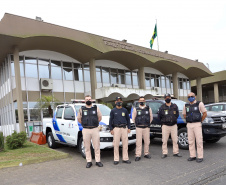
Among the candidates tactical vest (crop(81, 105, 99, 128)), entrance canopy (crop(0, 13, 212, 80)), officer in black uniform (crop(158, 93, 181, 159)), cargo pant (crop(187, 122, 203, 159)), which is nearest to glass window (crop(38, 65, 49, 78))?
entrance canopy (crop(0, 13, 212, 80))

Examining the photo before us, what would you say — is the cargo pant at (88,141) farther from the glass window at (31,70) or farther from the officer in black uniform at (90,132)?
the glass window at (31,70)

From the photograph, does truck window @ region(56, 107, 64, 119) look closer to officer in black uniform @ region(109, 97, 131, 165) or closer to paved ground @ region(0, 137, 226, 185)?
paved ground @ region(0, 137, 226, 185)

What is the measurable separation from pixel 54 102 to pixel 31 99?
189 cm

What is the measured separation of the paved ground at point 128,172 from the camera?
4.71 meters

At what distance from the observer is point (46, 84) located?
17.1 meters

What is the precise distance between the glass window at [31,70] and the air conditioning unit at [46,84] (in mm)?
855

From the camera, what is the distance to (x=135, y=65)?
2336cm

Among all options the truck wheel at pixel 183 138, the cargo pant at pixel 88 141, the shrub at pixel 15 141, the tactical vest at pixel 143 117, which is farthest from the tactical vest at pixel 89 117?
the shrub at pixel 15 141

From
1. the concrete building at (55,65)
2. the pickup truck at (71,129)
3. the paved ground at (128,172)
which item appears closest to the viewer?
the paved ground at (128,172)

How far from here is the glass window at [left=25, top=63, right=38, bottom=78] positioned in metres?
16.9

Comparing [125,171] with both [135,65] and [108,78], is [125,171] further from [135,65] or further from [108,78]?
[135,65]

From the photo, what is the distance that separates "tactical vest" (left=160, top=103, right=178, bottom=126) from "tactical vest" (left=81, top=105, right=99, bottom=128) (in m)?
2.13

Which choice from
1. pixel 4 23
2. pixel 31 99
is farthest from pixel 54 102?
pixel 4 23

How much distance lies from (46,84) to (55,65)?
221cm
